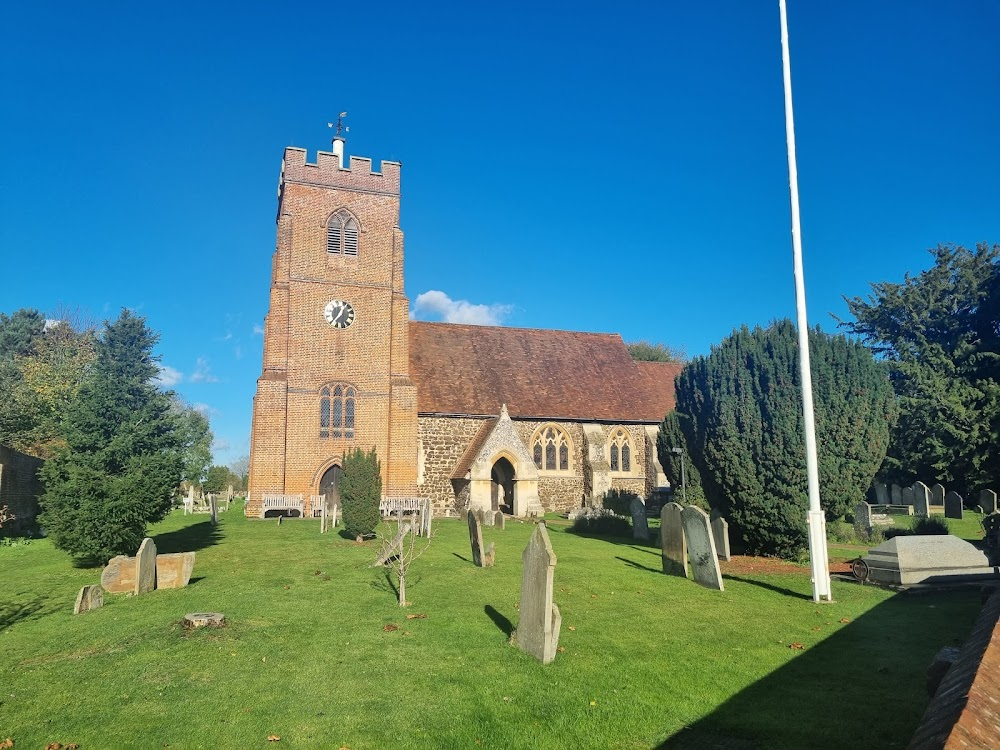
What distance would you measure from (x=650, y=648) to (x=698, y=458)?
955cm

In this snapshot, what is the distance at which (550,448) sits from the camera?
98.5 feet

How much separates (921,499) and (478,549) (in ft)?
74.1

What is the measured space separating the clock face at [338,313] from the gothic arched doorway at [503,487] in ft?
29.8

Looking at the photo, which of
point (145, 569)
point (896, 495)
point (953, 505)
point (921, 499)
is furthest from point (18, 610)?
point (896, 495)

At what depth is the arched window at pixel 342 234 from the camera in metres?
28.4

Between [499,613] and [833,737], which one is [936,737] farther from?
[499,613]

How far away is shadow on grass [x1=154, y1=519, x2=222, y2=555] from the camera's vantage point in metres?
16.5

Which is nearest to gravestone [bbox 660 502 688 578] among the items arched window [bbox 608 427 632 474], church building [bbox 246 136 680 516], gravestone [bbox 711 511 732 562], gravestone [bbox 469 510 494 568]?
gravestone [bbox 711 511 732 562]

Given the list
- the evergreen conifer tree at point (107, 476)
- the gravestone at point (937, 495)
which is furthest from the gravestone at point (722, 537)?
the gravestone at point (937, 495)

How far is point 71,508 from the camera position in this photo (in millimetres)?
13453

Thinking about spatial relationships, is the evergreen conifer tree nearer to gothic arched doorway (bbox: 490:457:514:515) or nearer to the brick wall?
the brick wall

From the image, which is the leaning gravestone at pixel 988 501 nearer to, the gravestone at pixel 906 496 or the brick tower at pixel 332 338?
the gravestone at pixel 906 496

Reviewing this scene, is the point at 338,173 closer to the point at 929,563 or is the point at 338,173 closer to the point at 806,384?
the point at 806,384

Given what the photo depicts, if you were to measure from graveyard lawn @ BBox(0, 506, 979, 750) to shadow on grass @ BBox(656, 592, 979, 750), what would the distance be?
0.03 metres
